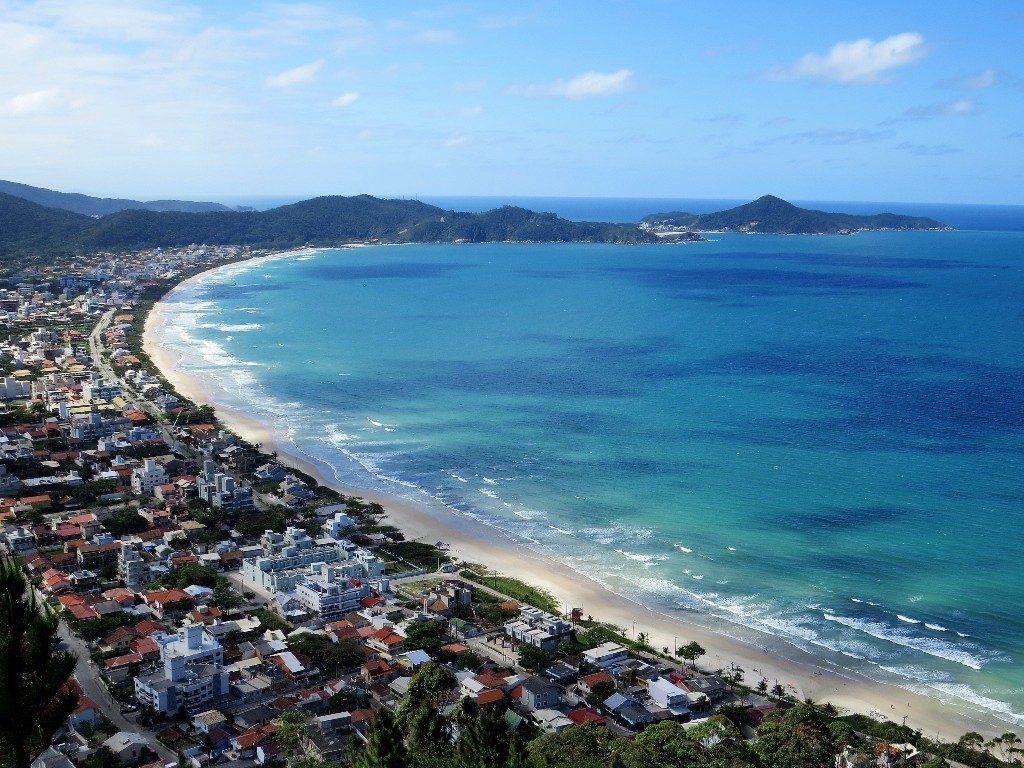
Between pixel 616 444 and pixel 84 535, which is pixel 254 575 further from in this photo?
pixel 616 444

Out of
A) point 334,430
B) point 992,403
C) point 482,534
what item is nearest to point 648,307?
point 992,403

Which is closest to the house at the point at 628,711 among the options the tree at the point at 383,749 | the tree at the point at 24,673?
the tree at the point at 383,749

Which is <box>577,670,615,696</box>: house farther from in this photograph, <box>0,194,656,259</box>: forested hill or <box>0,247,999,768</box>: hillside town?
<box>0,194,656,259</box>: forested hill

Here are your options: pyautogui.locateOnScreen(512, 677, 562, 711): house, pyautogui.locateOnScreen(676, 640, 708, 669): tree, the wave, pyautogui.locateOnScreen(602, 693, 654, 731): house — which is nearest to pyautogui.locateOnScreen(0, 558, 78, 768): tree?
pyautogui.locateOnScreen(512, 677, 562, 711): house

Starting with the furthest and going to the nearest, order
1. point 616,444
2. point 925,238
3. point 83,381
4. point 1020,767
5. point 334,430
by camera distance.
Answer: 1. point 925,238
2. point 83,381
3. point 334,430
4. point 616,444
5. point 1020,767

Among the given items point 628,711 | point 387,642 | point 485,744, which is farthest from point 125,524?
point 485,744

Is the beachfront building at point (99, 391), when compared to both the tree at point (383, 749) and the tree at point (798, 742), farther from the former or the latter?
the tree at point (383, 749)
